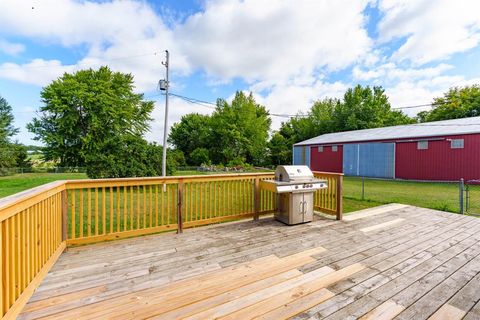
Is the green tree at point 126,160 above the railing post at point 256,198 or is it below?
above

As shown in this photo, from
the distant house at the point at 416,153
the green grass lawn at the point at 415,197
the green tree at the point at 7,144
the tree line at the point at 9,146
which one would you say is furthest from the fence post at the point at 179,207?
the green tree at the point at 7,144

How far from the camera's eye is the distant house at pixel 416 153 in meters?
10.8

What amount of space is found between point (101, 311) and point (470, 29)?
1311cm

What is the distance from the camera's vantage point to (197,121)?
30.6 meters

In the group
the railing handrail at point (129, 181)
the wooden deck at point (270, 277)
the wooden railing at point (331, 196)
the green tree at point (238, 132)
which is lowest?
the wooden deck at point (270, 277)

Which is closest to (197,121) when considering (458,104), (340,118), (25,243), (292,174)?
(340,118)

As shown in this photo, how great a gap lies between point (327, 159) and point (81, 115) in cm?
2172

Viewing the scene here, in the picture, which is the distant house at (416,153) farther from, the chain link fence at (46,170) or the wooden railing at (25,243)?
the chain link fence at (46,170)

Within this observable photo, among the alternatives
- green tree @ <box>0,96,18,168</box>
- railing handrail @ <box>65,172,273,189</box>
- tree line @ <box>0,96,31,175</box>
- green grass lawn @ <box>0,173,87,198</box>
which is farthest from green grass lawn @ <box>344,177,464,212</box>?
green tree @ <box>0,96,18,168</box>

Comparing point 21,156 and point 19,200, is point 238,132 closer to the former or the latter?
point 21,156

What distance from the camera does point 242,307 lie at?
1.71 metres

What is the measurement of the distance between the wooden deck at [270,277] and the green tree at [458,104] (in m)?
24.2

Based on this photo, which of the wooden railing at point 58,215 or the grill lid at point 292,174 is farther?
the grill lid at point 292,174

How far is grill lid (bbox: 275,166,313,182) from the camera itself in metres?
3.74
